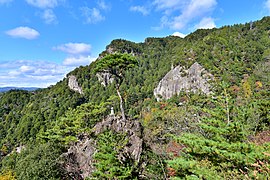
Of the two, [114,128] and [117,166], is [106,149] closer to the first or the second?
[117,166]

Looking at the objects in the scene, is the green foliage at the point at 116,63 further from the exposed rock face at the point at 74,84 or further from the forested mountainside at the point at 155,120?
the exposed rock face at the point at 74,84

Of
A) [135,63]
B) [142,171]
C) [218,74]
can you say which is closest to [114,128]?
[135,63]

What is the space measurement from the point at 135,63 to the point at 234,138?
10.6 metres

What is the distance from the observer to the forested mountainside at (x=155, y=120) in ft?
25.7

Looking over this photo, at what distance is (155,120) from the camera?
39.5 metres

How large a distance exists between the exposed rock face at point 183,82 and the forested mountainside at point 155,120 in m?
0.39

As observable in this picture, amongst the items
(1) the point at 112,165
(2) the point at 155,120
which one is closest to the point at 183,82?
(2) the point at 155,120

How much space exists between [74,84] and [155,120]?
57227mm

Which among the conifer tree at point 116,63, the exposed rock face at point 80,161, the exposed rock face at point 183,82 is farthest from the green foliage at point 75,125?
the exposed rock face at point 183,82

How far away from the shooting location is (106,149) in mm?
11219

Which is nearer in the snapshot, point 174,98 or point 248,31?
point 174,98

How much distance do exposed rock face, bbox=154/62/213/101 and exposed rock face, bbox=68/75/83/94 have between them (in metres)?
29.7

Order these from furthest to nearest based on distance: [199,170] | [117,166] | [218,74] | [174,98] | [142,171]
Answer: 1. [174,98]
2. [218,74]
3. [142,171]
4. [117,166]
5. [199,170]

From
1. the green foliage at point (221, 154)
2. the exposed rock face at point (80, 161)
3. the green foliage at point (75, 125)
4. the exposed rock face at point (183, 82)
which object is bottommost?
the exposed rock face at point (80, 161)
